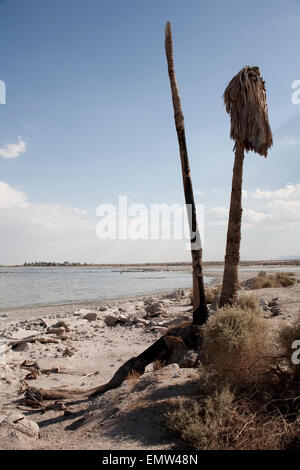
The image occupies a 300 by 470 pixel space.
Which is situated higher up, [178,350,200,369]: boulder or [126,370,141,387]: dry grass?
[178,350,200,369]: boulder

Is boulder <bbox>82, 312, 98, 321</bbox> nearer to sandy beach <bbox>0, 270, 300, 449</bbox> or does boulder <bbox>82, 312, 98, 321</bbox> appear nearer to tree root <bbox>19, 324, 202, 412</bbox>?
sandy beach <bbox>0, 270, 300, 449</bbox>

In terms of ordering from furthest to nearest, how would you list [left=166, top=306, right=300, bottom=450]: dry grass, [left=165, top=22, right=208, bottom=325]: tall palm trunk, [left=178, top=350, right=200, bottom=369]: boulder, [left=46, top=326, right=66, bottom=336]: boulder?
[left=46, top=326, right=66, bottom=336]: boulder
[left=165, top=22, right=208, bottom=325]: tall palm trunk
[left=178, top=350, right=200, bottom=369]: boulder
[left=166, top=306, right=300, bottom=450]: dry grass

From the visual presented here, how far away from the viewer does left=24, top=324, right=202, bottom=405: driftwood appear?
6.99m

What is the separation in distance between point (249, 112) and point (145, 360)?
830cm

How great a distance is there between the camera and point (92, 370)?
30.5 ft

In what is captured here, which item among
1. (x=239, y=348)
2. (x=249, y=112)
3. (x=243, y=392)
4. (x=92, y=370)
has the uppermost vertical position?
(x=249, y=112)

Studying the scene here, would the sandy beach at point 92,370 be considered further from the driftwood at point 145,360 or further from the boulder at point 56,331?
the driftwood at point 145,360

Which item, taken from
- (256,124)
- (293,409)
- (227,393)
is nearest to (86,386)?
(227,393)

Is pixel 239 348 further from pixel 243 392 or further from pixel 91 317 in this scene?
pixel 91 317

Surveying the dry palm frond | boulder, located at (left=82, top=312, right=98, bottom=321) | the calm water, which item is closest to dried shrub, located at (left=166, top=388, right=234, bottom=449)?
the dry palm frond

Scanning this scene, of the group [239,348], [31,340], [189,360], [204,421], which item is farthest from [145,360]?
[31,340]

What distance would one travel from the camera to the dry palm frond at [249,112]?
10.9m

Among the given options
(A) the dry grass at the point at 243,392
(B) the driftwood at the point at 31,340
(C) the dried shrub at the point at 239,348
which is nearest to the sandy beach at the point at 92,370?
(B) the driftwood at the point at 31,340
